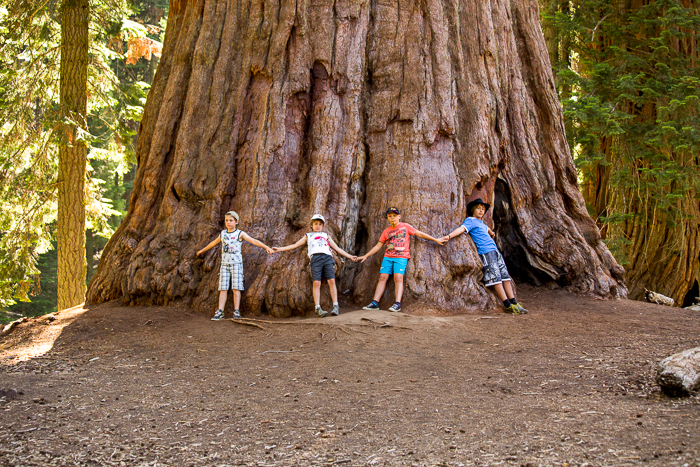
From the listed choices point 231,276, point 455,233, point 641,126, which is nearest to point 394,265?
point 455,233

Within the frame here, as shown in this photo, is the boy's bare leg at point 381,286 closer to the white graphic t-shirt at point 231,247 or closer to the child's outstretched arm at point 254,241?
the child's outstretched arm at point 254,241

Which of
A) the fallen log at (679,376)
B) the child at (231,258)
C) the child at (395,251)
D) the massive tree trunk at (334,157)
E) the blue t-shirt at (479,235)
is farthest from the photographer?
the blue t-shirt at (479,235)

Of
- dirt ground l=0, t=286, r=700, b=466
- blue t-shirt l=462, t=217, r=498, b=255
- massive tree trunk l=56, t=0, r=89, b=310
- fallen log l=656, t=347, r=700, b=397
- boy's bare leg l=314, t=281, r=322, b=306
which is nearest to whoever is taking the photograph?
dirt ground l=0, t=286, r=700, b=466

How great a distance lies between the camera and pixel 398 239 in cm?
668

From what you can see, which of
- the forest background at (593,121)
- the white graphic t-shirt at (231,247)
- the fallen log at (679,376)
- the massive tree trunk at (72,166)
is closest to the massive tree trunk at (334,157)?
the white graphic t-shirt at (231,247)

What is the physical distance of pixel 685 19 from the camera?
1081cm

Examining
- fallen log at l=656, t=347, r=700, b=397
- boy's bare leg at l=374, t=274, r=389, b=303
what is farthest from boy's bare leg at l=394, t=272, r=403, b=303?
A: fallen log at l=656, t=347, r=700, b=397

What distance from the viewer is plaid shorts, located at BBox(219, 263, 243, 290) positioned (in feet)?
22.1

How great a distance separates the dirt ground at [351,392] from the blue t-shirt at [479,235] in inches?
37.0

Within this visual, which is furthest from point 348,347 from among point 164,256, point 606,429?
point 164,256

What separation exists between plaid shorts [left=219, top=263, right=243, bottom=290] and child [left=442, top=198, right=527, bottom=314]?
286 cm

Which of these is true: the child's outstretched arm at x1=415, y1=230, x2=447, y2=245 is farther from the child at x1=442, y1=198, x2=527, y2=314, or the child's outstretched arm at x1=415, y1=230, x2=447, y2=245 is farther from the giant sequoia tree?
the giant sequoia tree

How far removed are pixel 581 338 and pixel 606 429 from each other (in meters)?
2.58

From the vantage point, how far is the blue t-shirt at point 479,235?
7137mm
